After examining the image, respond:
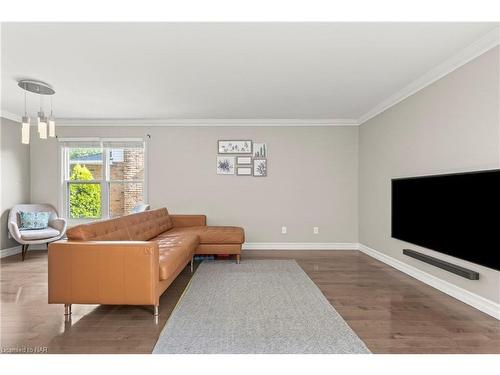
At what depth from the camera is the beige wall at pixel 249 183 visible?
5137 mm

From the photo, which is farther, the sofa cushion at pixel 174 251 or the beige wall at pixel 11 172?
the beige wall at pixel 11 172

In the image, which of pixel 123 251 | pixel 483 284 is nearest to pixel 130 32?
pixel 123 251

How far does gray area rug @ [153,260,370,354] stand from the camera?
193cm

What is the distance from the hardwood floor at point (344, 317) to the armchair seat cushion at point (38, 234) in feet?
3.15

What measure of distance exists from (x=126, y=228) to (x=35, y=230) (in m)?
2.67

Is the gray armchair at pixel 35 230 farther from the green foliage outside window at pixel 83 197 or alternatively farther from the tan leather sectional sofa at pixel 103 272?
the tan leather sectional sofa at pixel 103 272

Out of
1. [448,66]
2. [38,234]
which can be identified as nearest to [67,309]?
[38,234]

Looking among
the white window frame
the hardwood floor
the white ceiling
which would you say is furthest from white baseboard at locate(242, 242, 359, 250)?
the white ceiling

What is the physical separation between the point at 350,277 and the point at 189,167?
336 centimetres

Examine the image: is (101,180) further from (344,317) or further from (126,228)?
(344,317)

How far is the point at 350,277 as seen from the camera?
348 cm

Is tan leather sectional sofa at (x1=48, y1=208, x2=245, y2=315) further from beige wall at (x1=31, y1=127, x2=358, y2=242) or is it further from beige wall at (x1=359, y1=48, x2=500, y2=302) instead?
beige wall at (x1=359, y1=48, x2=500, y2=302)

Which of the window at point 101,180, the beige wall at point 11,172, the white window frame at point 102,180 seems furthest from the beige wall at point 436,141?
the beige wall at point 11,172

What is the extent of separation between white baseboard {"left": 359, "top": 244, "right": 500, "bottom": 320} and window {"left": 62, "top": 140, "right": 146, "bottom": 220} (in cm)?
448
